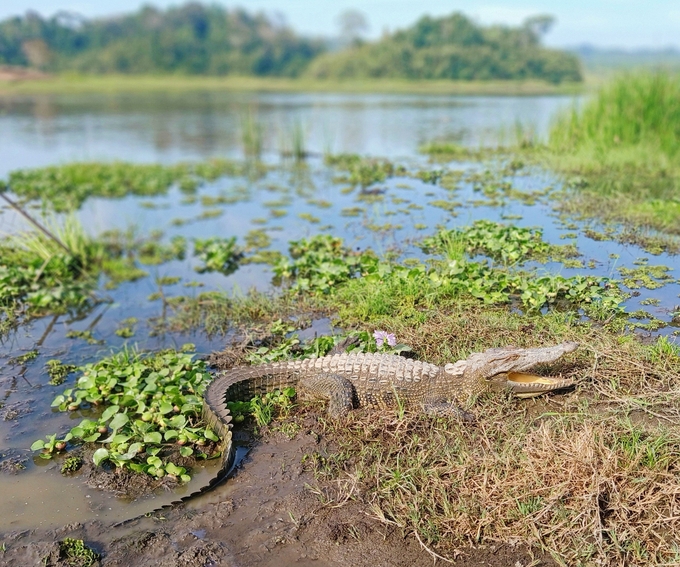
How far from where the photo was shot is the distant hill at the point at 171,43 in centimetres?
5531

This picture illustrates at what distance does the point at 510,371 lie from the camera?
3643 millimetres

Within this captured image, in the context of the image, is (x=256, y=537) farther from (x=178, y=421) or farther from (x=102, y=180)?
(x=102, y=180)

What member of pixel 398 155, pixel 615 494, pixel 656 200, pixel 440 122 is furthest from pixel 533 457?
pixel 440 122

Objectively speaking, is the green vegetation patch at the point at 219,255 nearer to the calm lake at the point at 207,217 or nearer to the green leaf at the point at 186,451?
the calm lake at the point at 207,217

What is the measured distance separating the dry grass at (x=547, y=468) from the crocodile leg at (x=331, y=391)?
0.35ft

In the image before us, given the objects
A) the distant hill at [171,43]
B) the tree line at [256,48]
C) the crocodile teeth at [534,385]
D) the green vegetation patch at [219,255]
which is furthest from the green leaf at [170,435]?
the distant hill at [171,43]

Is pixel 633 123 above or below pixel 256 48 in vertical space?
below

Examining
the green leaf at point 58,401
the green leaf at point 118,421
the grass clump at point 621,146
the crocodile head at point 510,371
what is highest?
the grass clump at point 621,146

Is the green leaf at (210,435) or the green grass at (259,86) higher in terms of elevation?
the green grass at (259,86)

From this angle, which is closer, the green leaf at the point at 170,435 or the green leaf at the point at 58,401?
the green leaf at the point at 170,435

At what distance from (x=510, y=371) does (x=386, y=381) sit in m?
0.79

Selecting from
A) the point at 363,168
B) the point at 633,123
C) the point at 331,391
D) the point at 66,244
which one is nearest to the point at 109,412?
the point at 331,391

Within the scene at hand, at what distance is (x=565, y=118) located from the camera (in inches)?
460

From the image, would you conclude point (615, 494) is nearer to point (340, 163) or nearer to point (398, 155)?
point (340, 163)
